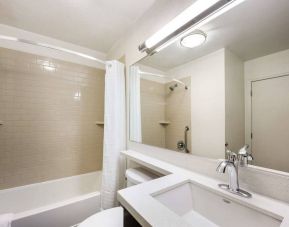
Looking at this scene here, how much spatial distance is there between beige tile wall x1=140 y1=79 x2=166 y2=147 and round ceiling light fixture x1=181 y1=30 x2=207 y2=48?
394mm

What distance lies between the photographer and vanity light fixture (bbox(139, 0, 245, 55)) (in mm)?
811

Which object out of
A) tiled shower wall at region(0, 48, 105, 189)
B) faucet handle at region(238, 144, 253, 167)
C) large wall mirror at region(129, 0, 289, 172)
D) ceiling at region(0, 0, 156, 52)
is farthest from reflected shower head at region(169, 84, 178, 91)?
tiled shower wall at region(0, 48, 105, 189)

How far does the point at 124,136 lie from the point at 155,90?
0.66 meters

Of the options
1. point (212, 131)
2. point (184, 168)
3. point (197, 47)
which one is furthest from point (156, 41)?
point (184, 168)

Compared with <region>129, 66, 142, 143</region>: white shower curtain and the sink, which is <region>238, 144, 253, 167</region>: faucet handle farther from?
<region>129, 66, 142, 143</region>: white shower curtain

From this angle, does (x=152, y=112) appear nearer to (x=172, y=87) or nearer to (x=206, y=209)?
(x=172, y=87)

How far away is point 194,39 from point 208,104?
1.56 feet

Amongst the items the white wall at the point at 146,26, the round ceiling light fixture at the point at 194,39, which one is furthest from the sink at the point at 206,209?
the white wall at the point at 146,26

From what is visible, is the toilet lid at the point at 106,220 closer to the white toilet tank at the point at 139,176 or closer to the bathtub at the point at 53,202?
the white toilet tank at the point at 139,176

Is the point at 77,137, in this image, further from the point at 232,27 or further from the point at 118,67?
the point at 232,27

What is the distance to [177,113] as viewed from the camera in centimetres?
119

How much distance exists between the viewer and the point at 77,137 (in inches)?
83.9

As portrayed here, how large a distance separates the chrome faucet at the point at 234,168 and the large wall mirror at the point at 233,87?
0.07 m

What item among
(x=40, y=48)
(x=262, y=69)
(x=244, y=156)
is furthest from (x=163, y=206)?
(x=40, y=48)
